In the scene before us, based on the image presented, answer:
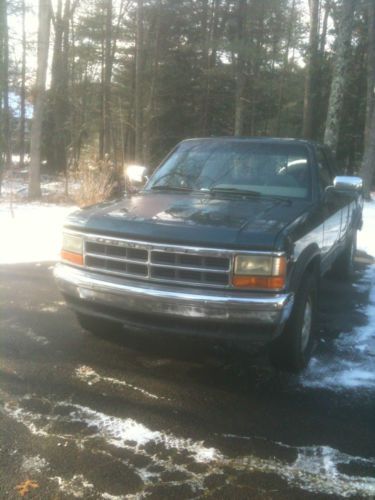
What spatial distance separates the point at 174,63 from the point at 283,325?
23762 mm

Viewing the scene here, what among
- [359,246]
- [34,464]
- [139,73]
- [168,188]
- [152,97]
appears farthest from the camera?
[152,97]

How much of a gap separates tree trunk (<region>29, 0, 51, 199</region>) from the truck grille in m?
13.0

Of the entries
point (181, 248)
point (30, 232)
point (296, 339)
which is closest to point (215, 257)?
point (181, 248)

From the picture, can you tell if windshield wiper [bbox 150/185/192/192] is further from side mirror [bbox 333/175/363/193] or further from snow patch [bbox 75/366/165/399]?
snow patch [bbox 75/366/165/399]

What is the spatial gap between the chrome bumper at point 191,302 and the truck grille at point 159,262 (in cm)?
7

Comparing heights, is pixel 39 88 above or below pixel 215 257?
above

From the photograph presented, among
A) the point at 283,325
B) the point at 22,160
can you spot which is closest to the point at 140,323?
the point at 283,325

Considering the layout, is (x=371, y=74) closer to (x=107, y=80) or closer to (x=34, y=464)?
(x=107, y=80)

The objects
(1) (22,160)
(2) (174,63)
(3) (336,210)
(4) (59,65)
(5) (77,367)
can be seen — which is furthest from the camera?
(1) (22,160)

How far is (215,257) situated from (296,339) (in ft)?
3.22

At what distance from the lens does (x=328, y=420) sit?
11.1 feet

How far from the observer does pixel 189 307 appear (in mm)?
3582

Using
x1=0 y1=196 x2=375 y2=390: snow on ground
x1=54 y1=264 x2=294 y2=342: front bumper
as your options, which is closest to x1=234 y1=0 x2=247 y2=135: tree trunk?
x1=0 y1=196 x2=375 y2=390: snow on ground

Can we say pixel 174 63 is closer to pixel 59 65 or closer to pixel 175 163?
pixel 59 65
